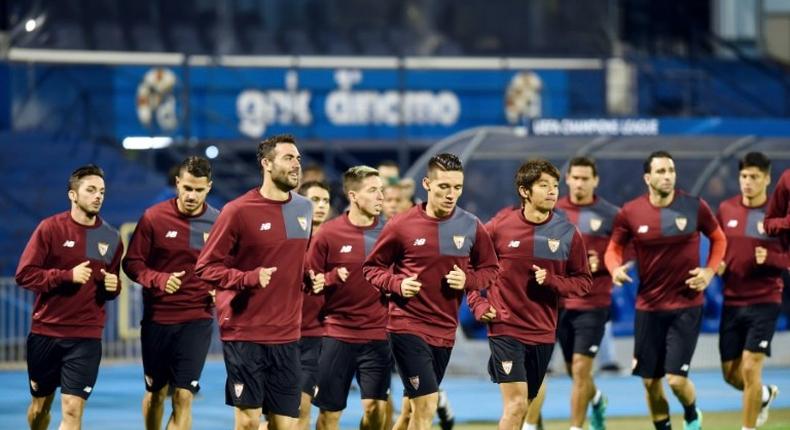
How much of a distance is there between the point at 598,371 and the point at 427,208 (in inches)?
394

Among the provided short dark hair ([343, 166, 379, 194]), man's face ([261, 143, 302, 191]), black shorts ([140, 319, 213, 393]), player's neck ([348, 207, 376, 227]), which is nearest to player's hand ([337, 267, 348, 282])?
player's neck ([348, 207, 376, 227])

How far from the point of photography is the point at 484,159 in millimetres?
21844

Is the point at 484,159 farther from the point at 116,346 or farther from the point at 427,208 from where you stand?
the point at 427,208

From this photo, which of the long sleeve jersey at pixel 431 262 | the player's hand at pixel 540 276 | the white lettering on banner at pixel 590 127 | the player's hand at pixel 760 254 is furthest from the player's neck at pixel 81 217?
→ the white lettering on banner at pixel 590 127

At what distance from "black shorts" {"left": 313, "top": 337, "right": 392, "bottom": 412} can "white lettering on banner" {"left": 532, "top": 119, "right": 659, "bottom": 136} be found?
10.8 meters

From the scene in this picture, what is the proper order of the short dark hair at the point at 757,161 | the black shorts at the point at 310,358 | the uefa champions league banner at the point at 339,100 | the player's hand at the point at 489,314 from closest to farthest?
the player's hand at the point at 489,314 → the black shorts at the point at 310,358 → the short dark hair at the point at 757,161 → the uefa champions league banner at the point at 339,100

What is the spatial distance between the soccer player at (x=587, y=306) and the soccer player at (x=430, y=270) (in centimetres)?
279

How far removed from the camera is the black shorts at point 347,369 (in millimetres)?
12469

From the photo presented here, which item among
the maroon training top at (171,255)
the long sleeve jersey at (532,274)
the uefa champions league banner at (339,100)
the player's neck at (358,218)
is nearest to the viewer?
the long sleeve jersey at (532,274)

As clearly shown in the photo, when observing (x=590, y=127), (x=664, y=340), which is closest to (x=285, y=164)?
(x=664, y=340)

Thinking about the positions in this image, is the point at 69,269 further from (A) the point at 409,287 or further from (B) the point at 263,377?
(A) the point at 409,287

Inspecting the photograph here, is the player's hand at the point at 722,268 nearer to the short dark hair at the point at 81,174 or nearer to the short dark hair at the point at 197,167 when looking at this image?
the short dark hair at the point at 197,167

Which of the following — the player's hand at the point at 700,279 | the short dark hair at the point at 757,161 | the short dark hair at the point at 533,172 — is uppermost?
the short dark hair at the point at 757,161

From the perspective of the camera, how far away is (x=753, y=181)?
14.6 metres
